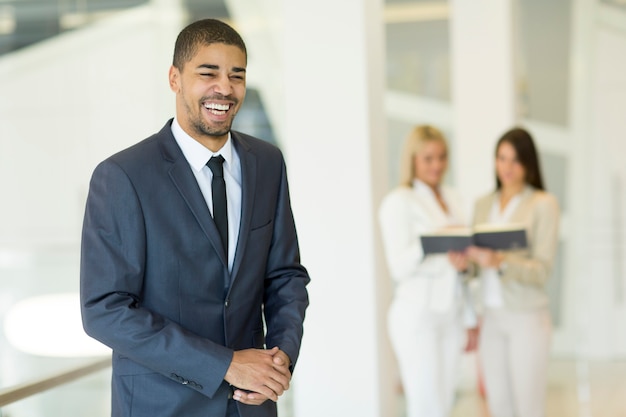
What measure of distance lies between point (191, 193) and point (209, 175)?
113 mm

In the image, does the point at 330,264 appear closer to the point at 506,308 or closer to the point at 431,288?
the point at 431,288

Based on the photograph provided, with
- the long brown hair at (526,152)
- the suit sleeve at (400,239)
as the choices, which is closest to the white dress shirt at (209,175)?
the suit sleeve at (400,239)

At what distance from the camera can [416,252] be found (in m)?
5.14

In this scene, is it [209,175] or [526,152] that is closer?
[209,175]

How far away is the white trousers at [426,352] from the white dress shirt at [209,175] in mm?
2947

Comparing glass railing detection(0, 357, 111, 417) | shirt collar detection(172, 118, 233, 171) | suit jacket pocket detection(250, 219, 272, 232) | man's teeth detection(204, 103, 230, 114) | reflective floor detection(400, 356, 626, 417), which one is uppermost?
man's teeth detection(204, 103, 230, 114)

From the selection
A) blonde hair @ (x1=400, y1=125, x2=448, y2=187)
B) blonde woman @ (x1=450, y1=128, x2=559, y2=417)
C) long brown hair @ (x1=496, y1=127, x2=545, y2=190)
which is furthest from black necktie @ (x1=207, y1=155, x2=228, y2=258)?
long brown hair @ (x1=496, y1=127, x2=545, y2=190)

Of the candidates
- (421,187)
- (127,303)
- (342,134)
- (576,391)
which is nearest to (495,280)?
(421,187)

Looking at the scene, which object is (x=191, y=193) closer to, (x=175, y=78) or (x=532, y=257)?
(x=175, y=78)

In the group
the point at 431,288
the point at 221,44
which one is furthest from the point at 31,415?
the point at 431,288

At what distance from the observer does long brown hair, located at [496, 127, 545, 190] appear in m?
5.35

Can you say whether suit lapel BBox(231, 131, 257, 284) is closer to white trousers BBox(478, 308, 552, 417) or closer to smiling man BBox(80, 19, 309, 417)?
smiling man BBox(80, 19, 309, 417)

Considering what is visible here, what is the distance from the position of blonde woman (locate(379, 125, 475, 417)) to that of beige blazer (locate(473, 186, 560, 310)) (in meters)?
0.30

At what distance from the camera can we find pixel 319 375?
5.18m
